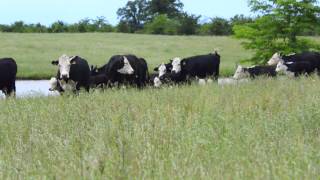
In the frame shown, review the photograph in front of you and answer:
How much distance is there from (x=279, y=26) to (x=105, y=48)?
18.8 metres

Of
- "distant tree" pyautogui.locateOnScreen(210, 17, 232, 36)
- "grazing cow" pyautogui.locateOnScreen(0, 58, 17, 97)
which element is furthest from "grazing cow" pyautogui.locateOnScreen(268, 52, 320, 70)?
"distant tree" pyautogui.locateOnScreen(210, 17, 232, 36)

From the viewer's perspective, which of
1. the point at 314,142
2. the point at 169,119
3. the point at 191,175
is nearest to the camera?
the point at 191,175

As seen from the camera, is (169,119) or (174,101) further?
(174,101)

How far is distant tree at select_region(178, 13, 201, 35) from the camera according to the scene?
65438mm

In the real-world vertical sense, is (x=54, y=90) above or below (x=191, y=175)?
below

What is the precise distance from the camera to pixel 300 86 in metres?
11.5

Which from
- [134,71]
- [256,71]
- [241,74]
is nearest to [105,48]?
[241,74]

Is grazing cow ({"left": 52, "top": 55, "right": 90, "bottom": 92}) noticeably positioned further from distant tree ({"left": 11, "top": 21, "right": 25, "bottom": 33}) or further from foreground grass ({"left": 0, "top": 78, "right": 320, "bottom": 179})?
distant tree ({"left": 11, "top": 21, "right": 25, "bottom": 33})

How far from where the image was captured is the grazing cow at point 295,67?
63.8ft

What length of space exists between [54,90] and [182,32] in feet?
161

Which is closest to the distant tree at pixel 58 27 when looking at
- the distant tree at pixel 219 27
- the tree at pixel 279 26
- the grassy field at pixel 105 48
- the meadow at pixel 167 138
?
the grassy field at pixel 105 48

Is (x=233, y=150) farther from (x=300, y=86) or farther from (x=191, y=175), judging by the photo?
(x=300, y=86)

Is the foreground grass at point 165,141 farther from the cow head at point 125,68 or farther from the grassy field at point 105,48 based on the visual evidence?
the grassy field at point 105,48

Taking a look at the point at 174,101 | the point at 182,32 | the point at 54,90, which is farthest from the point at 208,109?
the point at 182,32
